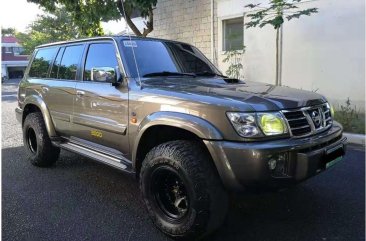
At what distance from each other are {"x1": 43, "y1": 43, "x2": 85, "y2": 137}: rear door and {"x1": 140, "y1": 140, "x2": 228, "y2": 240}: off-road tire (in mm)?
1888

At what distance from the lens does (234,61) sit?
11.0m

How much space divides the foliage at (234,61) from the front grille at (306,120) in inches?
261

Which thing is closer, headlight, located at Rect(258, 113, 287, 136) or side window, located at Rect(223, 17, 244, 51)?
headlight, located at Rect(258, 113, 287, 136)

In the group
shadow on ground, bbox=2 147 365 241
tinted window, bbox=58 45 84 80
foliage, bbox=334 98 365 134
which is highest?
tinted window, bbox=58 45 84 80

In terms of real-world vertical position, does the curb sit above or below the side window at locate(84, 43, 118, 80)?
below

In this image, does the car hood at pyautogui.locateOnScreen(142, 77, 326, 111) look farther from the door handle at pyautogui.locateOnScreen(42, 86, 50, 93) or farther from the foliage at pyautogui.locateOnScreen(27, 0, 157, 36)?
the foliage at pyautogui.locateOnScreen(27, 0, 157, 36)

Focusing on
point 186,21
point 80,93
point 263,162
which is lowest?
point 263,162

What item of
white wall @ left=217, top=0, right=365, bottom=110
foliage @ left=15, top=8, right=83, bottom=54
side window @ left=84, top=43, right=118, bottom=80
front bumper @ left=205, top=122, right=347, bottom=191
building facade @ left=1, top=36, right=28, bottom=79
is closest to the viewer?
front bumper @ left=205, top=122, right=347, bottom=191

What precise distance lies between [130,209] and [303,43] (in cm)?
693

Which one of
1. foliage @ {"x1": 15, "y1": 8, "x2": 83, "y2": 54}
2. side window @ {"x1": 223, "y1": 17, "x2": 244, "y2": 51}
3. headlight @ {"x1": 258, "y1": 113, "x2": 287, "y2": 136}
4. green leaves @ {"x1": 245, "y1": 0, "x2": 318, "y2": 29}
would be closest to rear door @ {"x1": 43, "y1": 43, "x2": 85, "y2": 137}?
headlight @ {"x1": 258, "y1": 113, "x2": 287, "y2": 136}

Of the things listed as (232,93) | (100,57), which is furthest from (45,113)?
(232,93)

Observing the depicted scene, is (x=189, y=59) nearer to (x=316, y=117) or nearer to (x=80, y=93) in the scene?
(x=80, y=93)

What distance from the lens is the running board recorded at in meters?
3.73

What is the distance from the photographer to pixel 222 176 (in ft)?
9.48
